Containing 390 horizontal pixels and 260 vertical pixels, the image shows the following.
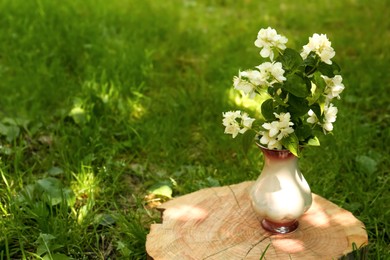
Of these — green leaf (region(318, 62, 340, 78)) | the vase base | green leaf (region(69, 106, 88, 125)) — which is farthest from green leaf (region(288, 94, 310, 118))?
green leaf (region(69, 106, 88, 125))

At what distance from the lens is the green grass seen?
244cm

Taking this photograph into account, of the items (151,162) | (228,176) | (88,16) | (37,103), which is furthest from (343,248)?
(88,16)

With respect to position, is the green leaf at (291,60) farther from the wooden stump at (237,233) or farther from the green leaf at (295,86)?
the wooden stump at (237,233)

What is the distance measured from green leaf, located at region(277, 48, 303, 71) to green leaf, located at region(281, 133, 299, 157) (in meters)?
0.23

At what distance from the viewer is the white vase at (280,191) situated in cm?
196

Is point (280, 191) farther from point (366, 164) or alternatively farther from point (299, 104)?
point (366, 164)

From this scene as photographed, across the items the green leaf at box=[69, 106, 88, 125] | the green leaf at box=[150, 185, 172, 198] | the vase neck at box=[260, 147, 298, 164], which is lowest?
the green leaf at box=[150, 185, 172, 198]

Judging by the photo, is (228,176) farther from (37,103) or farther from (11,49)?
(11,49)

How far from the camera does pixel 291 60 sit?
6.12 ft

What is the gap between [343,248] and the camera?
1.97 metres

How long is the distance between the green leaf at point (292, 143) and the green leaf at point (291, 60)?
23 centimetres

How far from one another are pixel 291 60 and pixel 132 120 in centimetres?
158

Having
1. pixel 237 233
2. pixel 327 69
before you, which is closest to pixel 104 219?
pixel 237 233

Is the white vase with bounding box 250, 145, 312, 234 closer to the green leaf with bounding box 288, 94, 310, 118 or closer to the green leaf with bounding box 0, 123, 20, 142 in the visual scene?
the green leaf with bounding box 288, 94, 310, 118
